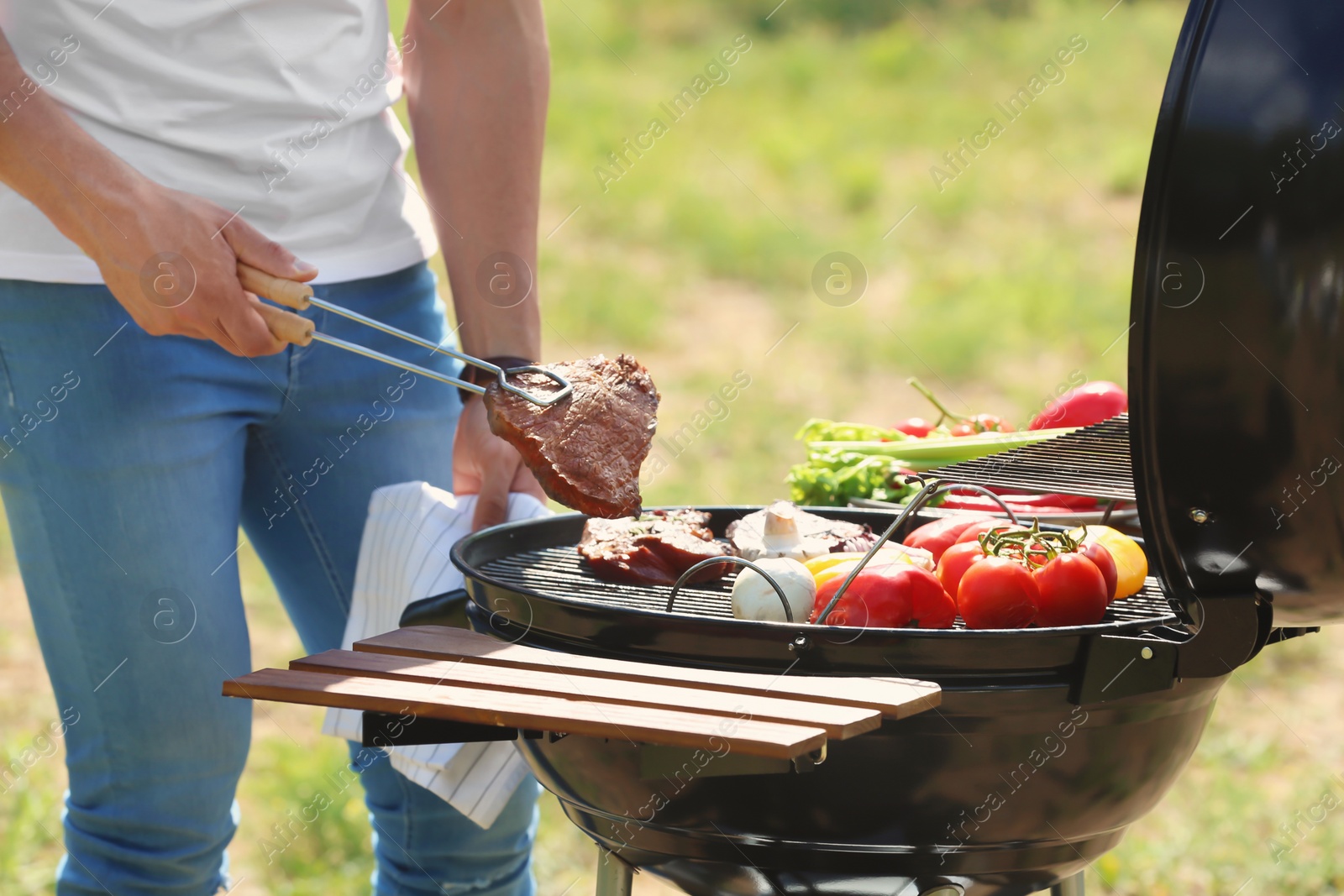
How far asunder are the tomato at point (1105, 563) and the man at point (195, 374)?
1.04 meters

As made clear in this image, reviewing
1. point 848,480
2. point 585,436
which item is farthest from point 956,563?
point 848,480

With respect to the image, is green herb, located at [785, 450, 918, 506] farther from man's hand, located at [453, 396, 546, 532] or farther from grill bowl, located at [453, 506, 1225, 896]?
grill bowl, located at [453, 506, 1225, 896]

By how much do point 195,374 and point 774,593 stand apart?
1.00m

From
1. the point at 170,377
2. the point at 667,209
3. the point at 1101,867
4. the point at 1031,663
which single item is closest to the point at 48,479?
the point at 170,377

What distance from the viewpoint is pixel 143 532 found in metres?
1.94

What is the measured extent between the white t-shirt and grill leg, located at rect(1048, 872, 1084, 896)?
120 centimetres

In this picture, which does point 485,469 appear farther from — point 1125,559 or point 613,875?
point 1125,559

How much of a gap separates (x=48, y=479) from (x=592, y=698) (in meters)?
1.05

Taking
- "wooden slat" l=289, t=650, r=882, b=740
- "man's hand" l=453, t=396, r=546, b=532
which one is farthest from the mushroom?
"man's hand" l=453, t=396, r=546, b=532

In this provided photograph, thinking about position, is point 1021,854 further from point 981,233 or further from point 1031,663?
point 981,233

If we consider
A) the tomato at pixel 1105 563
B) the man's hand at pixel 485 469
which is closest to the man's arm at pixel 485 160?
the man's hand at pixel 485 469

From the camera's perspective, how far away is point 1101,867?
11.5 feet

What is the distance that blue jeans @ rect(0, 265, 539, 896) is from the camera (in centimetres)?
193

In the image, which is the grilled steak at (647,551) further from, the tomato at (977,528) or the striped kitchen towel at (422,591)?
the tomato at (977,528)
